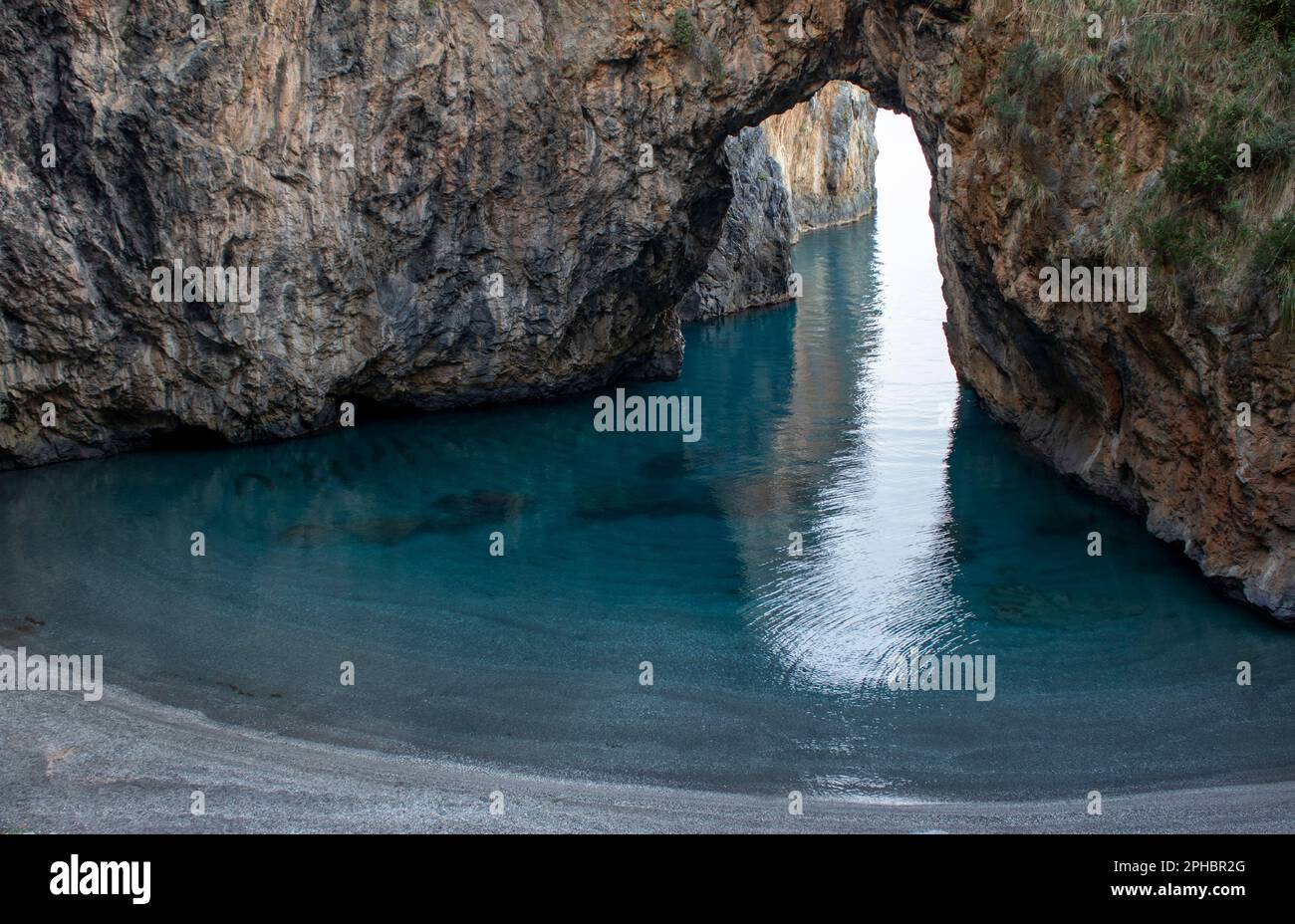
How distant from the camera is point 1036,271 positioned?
19828 mm

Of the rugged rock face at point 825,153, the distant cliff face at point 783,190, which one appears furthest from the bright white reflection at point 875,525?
the rugged rock face at point 825,153

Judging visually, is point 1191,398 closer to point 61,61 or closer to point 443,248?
point 443,248

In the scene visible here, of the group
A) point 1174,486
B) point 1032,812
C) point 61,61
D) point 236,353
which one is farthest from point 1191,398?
point 61,61

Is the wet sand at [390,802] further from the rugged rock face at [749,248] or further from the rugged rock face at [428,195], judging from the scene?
the rugged rock face at [749,248]

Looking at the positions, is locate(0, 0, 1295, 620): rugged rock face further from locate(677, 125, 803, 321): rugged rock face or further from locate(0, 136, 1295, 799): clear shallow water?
locate(677, 125, 803, 321): rugged rock face

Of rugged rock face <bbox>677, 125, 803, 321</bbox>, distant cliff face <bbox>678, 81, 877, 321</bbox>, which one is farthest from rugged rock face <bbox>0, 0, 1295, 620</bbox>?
rugged rock face <bbox>677, 125, 803, 321</bbox>

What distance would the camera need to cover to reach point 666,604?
17.2 meters

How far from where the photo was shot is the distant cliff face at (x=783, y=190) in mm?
44062

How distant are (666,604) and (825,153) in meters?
65.8

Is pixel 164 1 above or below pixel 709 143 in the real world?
above

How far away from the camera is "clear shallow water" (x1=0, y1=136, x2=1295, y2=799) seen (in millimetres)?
13156

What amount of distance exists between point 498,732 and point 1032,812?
5463 millimetres

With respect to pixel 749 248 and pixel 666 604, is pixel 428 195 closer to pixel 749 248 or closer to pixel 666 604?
pixel 666 604

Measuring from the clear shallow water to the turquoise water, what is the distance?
0.06m
